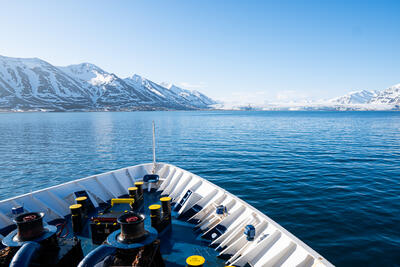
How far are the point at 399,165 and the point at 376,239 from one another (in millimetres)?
23165

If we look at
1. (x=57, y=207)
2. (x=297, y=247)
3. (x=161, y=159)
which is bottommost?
(x=161, y=159)

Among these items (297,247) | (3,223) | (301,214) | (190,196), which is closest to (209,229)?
(190,196)

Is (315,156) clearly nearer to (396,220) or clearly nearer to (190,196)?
(396,220)

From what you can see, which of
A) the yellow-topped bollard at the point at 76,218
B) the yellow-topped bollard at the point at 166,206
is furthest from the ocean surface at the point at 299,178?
the yellow-topped bollard at the point at 76,218

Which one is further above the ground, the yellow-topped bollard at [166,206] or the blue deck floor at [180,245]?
the yellow-topped bollard at [166,206]

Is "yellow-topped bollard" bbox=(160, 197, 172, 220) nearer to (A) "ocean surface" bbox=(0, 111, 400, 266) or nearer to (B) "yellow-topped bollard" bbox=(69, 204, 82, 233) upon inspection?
(B) "yellow-topped bollard" bbox=(69, 204, 82, 233)

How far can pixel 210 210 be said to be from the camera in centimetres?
1305

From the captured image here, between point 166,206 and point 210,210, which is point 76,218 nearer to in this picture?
point 166,206

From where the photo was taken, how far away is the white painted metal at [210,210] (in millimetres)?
8406

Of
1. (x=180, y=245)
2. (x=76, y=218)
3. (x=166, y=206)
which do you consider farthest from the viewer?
(x=166, y=206)

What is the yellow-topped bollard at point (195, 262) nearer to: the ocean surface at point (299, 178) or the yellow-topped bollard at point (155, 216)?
the yellow-topped bollard at point (155, 216)

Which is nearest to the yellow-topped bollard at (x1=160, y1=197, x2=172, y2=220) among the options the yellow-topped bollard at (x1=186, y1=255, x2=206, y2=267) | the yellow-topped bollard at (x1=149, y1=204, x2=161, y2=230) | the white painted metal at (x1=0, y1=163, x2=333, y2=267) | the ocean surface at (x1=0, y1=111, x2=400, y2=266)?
the yellow-topped bollard at (x1=149, y1=204, x2=161, y2=230)

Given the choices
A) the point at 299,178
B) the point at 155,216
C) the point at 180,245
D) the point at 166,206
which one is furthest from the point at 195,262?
the point at 299,178

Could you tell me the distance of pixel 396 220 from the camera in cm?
1591
